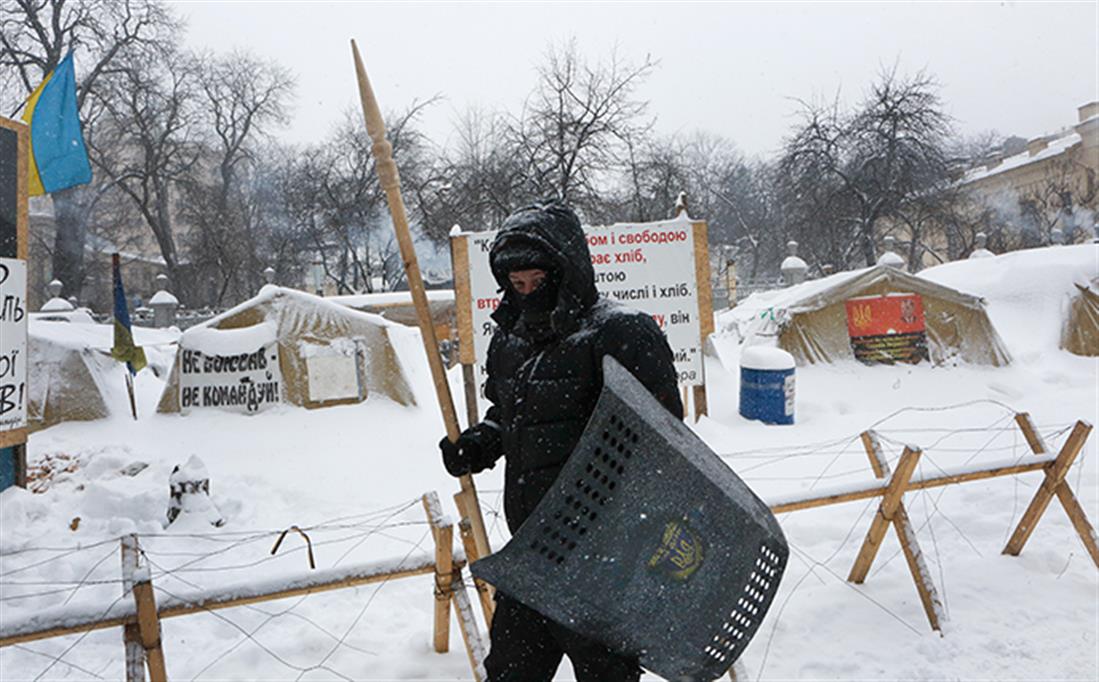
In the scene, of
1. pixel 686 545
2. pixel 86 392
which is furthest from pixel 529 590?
pixel 86 392

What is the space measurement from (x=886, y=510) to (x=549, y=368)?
2.83 metres

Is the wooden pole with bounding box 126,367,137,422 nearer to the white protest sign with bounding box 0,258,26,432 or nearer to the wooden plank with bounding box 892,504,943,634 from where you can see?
the white protest sign with bounding box 0,258,26,432

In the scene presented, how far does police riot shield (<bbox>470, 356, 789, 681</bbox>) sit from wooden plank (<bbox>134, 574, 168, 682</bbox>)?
1.80 m

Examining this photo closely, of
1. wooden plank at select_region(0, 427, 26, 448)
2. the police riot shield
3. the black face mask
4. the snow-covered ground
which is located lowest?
the snow-covered ground

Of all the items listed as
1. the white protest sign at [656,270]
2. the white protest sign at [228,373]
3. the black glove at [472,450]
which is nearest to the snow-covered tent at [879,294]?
the white protest sign at [656,270]

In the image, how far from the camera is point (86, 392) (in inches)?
355

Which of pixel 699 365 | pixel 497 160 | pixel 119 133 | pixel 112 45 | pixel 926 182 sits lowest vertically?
pixel 699 365

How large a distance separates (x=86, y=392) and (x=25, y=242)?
400 centimetres

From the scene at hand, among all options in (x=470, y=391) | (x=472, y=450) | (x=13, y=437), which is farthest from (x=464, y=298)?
(x=472, y=450)

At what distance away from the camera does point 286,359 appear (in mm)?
9758

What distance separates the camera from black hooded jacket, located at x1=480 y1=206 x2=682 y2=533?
84.1 inches

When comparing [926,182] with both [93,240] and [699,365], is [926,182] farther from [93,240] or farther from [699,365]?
[93,240]

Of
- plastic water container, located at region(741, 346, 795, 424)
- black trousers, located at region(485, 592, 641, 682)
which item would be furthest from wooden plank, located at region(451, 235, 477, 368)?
black trousers, located at region(485, 592, 641, 682)

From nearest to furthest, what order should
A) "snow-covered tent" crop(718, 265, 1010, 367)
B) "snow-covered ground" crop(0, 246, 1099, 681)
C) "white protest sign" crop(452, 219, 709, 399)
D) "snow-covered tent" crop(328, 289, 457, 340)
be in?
"snow-covered ground" crop(0, 246, 1099, 681) → "white protest sign" crop(452, 219, 709, 399) → "snow-covered tent" crop(718, 265, 1010, 367) → "snow-covered tent" crop(328, 289, 457, 340)
